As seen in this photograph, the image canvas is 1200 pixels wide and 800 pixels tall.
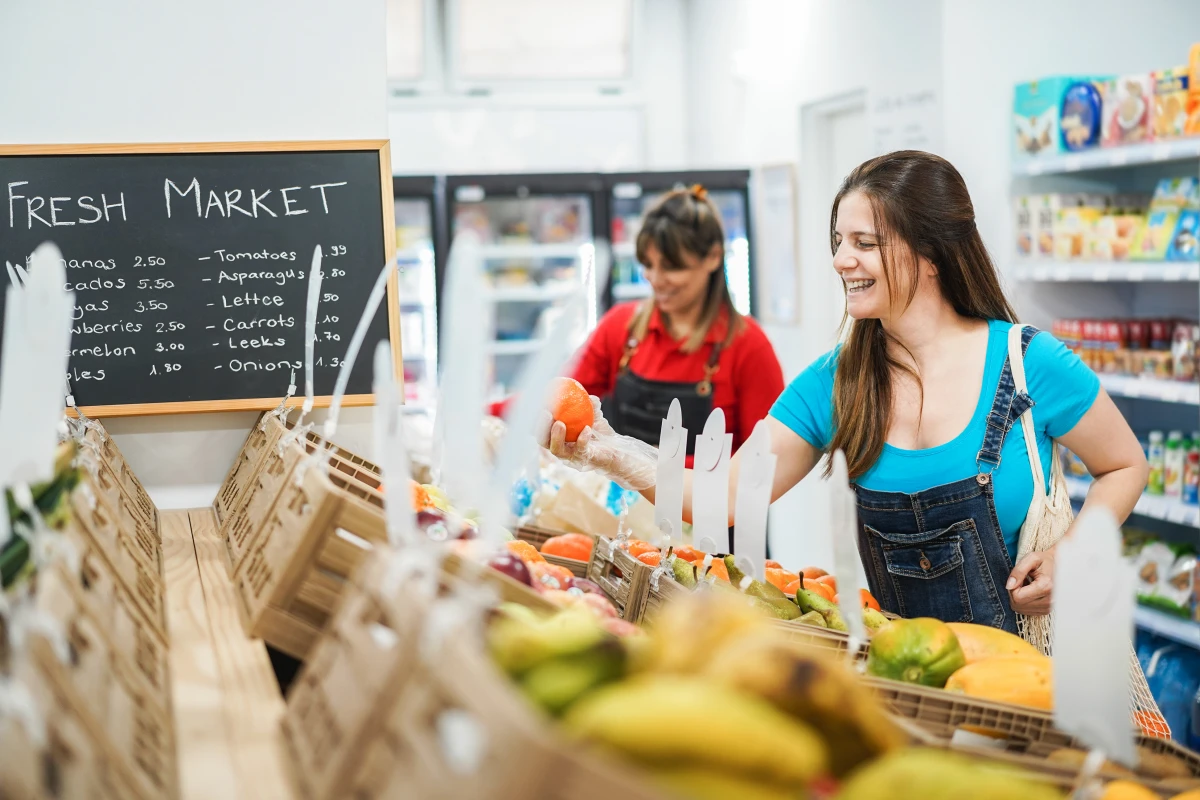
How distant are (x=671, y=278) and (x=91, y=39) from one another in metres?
1.73

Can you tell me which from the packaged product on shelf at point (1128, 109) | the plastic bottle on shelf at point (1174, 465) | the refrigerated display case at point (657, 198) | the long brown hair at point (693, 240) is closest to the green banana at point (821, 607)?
the long brown hair at point (693, 240)

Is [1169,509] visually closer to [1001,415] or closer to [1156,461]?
[1156,461]

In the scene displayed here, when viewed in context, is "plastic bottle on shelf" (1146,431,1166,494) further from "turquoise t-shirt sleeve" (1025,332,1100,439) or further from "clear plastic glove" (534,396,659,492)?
"clear plastic glove" (534,396,659,492)

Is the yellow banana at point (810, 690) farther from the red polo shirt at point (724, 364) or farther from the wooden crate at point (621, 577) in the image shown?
the red polo shirt at point (724, 364)

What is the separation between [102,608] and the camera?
1197 mm

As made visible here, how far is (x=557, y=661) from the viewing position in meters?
0.91

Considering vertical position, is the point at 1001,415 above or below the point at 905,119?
below

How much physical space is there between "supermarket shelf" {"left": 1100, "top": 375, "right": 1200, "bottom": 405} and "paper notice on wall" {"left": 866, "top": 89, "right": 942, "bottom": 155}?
119 cm

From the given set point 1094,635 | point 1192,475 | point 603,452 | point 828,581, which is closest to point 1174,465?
point 1192,475

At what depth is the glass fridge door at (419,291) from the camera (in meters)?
6.41

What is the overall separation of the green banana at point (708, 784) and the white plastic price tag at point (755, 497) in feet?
2.82

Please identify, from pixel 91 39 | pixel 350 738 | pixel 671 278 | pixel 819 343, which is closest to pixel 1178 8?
pixel 819 343

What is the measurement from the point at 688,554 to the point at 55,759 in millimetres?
1372

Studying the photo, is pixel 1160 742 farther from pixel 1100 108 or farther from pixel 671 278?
pixel 1100 108
